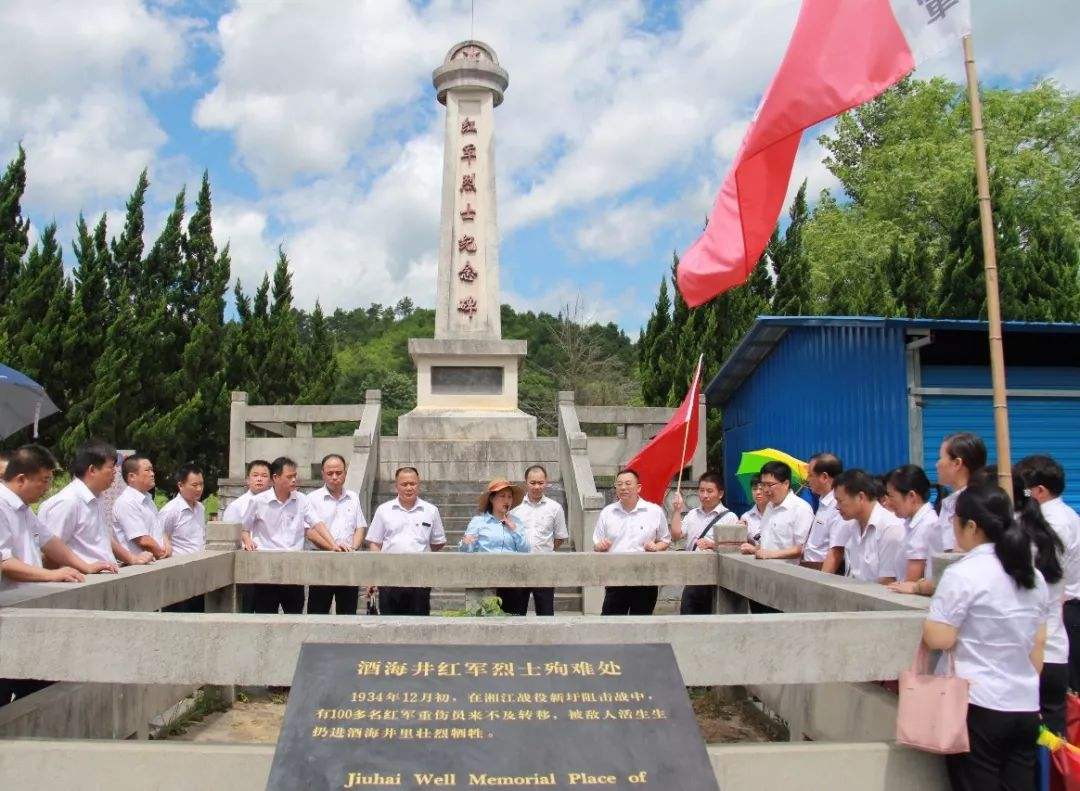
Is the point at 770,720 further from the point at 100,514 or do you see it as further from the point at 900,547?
the point at 100,514

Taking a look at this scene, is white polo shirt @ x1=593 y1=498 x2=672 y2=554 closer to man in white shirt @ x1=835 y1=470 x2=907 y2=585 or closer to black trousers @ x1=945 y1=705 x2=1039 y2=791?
man in white shirt @ x1=835 y1=470 x2=907 y2=585

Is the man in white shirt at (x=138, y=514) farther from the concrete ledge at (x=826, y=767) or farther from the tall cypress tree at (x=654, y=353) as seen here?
the tall cypress tree at (x=654, y=353)

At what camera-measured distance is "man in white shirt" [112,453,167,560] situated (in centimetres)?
A: 575

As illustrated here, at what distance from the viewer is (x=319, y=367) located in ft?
72.1

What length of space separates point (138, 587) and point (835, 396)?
8162 millimetres

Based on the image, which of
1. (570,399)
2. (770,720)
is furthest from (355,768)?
(570,399)

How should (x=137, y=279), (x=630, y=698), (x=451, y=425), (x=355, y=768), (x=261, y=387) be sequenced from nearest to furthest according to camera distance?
(x=355, y=768) < (x=630, y=698) < (x=451, y=425) < (x=137, y=279) < (x=261, y=387)

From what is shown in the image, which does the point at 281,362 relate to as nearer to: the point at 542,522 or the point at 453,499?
the point at 453,499

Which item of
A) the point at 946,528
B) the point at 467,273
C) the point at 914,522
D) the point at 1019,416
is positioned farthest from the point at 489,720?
the point at 467,273

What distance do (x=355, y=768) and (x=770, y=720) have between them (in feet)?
10.5

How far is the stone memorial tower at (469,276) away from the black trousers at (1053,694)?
425 inches

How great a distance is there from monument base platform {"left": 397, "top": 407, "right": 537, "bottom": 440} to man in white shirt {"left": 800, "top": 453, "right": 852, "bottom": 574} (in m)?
8.32

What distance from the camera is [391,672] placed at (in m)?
3.22

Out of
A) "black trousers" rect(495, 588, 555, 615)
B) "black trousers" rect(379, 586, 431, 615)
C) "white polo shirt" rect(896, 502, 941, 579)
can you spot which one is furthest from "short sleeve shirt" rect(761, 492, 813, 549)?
"black trousers" rect(379, 586, 431, 615)
